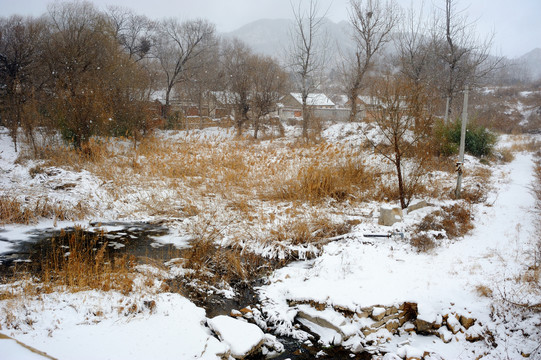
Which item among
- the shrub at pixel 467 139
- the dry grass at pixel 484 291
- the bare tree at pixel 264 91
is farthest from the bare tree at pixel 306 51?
the dry grass at pixel 484 291

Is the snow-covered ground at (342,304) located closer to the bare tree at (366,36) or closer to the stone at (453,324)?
the stone at (453,324)

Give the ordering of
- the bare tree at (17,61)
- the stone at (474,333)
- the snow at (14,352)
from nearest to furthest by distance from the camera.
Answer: the snow at (14,352) → the stone at (474,333) → the bare tree at (17,61)

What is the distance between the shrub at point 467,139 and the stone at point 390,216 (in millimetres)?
7109

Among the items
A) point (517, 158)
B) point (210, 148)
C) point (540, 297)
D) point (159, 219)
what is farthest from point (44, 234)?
point (517, 158)

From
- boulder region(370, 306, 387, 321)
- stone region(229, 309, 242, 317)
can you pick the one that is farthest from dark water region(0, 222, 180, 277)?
boulder region(370, 306, 387, 321)

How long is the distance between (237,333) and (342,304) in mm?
1616

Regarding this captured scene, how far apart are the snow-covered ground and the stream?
19 cm

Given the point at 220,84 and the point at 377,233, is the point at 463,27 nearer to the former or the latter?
the point at 377,233

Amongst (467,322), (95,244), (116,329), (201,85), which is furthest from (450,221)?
(201,85)

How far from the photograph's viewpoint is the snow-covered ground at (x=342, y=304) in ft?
12.5

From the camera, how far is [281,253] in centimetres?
702

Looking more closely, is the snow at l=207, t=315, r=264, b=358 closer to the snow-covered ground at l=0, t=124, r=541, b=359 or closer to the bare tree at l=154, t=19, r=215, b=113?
the snow-covered ground at l=0, t=124, r=541, b=359

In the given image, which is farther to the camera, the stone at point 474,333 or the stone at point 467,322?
the stone at point 467,322

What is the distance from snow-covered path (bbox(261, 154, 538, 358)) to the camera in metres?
4.88
